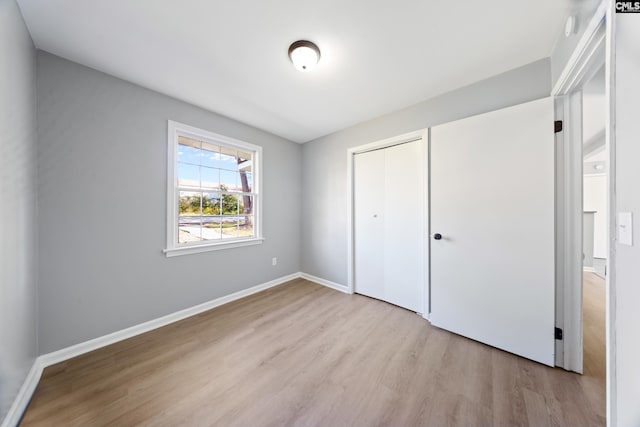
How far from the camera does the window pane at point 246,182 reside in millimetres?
3035

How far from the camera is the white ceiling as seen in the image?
4.30 ft

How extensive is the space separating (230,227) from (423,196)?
250 cm

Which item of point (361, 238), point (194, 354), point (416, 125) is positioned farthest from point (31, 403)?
point (416, 125)

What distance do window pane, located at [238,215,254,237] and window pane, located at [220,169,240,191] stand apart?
45 centimetres

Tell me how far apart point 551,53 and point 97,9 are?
10.7 ft

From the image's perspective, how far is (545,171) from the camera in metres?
1.60

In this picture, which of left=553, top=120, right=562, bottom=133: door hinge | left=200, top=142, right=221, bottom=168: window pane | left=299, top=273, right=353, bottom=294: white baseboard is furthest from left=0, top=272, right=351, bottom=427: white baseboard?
left=553, top=120, right=562, bottom=133: door hinge

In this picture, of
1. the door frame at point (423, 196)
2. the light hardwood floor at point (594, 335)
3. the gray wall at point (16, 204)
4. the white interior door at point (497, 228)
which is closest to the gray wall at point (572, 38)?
the white interior door at point (497, 228)

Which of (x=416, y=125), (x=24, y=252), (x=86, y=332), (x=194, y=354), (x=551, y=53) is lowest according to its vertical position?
(x=194, y=354)

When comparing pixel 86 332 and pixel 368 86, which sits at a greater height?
pixel 368 86

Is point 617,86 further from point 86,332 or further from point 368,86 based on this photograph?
point 86,332

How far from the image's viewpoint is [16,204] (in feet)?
4.28

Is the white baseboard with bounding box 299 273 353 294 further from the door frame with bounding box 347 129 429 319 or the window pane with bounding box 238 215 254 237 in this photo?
the window pane with bounding box 238 215 254 237

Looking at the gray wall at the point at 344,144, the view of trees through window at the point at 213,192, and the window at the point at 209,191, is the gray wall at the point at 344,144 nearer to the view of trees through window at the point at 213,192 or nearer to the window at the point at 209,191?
the window at the point at 209,191
